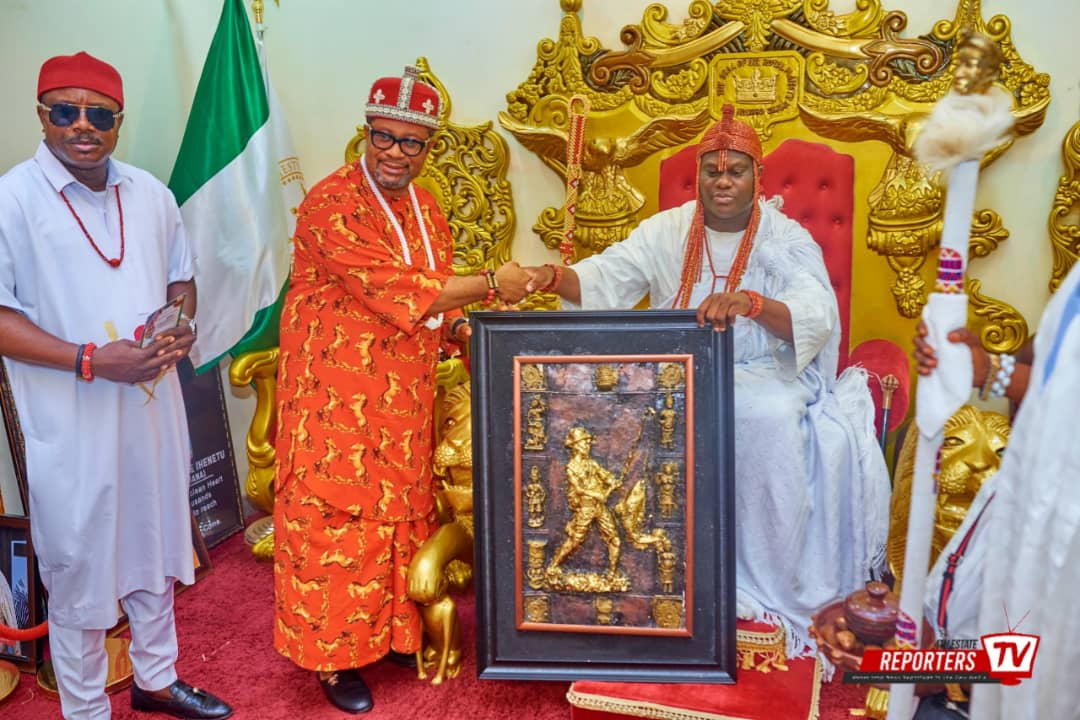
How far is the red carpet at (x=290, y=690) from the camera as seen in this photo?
3.14 m

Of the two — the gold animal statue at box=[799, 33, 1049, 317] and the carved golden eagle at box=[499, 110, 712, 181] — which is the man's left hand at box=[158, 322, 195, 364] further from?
the gold animal statue at box=[799, 33, 1049, 317]

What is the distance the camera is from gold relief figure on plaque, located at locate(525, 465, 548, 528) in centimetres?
291

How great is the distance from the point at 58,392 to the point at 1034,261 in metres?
3.93

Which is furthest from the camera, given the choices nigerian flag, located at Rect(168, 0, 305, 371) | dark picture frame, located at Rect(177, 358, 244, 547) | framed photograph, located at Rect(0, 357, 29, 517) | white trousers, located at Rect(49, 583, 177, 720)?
dark picture frame, located at Rect(177, 358, 244, 547)

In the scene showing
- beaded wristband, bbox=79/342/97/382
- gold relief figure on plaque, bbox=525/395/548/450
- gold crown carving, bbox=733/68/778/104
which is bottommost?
gold relief figure on plaque, bbox=525/395/548/450

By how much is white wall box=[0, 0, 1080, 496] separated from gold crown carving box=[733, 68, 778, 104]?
460 mm

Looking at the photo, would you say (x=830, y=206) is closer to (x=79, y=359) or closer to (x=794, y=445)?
(x=794, y=445)

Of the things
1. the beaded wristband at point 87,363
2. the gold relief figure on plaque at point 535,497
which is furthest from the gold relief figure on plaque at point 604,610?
the beaded wristband at point 87,363

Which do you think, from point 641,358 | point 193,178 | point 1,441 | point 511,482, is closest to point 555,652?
point 511,482

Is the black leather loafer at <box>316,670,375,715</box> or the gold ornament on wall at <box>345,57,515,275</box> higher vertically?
the gold ornament on wall at <box>345,57,515,275</box>

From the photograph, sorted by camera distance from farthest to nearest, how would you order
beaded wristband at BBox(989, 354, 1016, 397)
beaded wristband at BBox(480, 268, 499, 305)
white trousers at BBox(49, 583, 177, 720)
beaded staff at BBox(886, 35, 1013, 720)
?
beaded wristband at BBox(480, 268, 499, 305), white trousers at BBox(49, 583, 177, 720), beaded wristband at BBox(989, 354, 1016, 397), beaded staff at BBox(886, 35, 1013, 720)

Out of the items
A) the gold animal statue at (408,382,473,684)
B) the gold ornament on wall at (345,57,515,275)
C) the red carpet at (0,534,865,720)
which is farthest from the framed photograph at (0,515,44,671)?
the gold ornament on wall at (345,57,515,275)

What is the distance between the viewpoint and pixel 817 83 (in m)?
4.02

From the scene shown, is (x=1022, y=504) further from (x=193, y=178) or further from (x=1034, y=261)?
(x=193, y=178)
